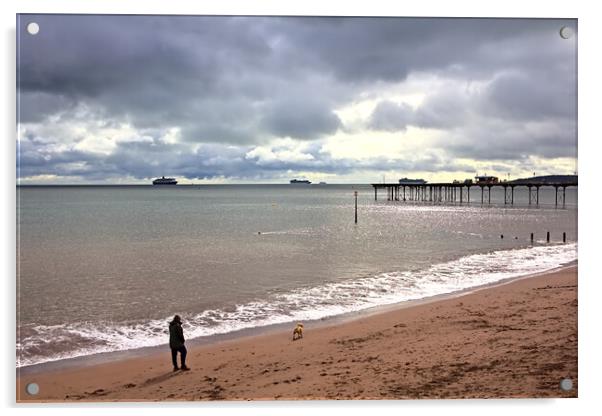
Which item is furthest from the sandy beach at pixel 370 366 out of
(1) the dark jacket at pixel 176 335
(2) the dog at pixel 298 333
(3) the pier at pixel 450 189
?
(3) the pier at pixel 450 189

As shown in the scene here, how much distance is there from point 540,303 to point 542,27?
4.41 meters

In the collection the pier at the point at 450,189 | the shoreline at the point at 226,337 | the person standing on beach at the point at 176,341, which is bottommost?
the shoreline at the point at 226,337

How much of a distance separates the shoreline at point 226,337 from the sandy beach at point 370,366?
0.55 ft

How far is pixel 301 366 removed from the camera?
227 inches

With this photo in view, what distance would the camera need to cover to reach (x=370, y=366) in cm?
555

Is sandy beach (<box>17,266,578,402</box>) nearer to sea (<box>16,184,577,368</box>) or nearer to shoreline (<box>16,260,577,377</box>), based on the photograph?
shoreline (<box>16,260,577,377</box>)

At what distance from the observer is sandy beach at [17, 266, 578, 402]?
4988 millimetres

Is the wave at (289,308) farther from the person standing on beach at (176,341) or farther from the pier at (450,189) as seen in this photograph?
the pier at (450,189)

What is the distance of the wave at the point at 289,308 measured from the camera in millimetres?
7219

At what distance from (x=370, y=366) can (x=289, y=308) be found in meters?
3.91

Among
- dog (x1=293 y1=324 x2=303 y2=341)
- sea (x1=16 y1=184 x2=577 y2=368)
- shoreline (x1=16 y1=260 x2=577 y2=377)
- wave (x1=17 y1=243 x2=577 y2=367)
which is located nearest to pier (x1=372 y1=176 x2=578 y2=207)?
sea (x1=16 y1=184 x2=577 y2=368)

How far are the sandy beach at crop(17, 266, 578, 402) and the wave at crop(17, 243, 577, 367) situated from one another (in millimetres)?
813
